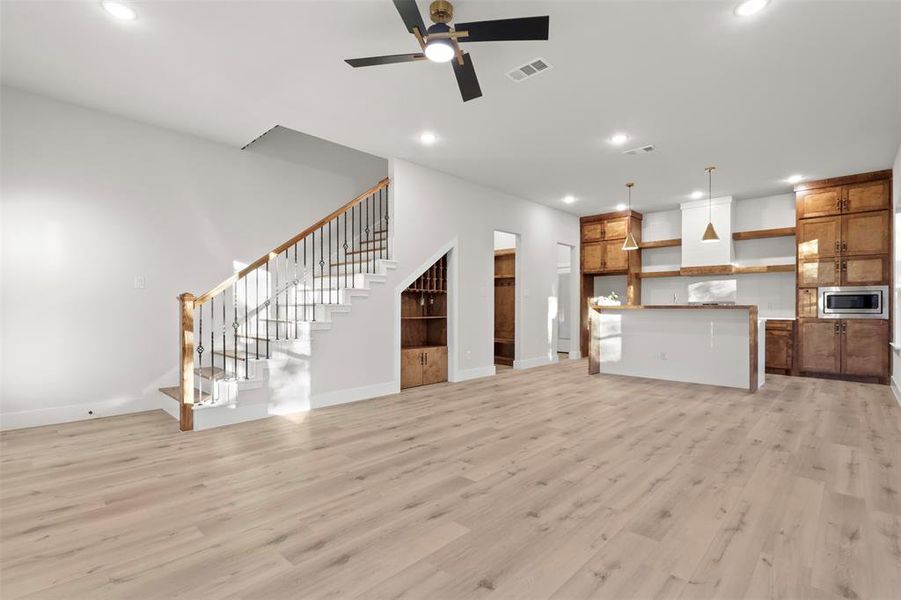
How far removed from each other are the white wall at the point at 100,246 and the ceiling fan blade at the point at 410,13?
3600 mm

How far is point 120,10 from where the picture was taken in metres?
2.79

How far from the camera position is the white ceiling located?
285 centimetres

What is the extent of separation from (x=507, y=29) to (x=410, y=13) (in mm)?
563

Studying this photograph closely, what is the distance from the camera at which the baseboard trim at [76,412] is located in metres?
3.87

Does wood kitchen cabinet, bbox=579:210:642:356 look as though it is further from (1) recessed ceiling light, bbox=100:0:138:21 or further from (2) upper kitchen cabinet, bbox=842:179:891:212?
(1) recessed ceiling light, bbox=100:0:138:21

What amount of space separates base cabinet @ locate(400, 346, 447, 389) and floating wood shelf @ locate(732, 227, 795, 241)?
18.2ft

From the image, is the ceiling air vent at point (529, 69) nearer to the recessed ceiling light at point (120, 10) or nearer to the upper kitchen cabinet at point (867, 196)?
the recessed ceiling light at point (120, 10)

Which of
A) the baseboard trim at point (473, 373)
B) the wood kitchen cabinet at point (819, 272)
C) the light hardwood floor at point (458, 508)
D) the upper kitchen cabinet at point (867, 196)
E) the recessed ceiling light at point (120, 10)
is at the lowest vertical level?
the light hardwood floor at point (458, 508)

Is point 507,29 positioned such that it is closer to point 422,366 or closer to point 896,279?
point 422,366

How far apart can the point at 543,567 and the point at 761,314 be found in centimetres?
757

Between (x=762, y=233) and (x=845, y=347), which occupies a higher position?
(x=762, y=233)

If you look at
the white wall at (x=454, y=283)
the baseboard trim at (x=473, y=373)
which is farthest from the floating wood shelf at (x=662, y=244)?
the baseboard trim at (x=473, y=373)

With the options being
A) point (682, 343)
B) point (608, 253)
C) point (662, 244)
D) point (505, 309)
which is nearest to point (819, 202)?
point (662, 244)

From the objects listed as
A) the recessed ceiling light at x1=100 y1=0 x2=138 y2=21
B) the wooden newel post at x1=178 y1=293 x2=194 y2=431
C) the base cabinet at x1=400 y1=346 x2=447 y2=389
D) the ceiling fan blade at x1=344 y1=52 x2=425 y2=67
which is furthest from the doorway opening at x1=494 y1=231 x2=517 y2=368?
the recessed ceiling light at x1=100 y1=0 x2=138 y2=21
